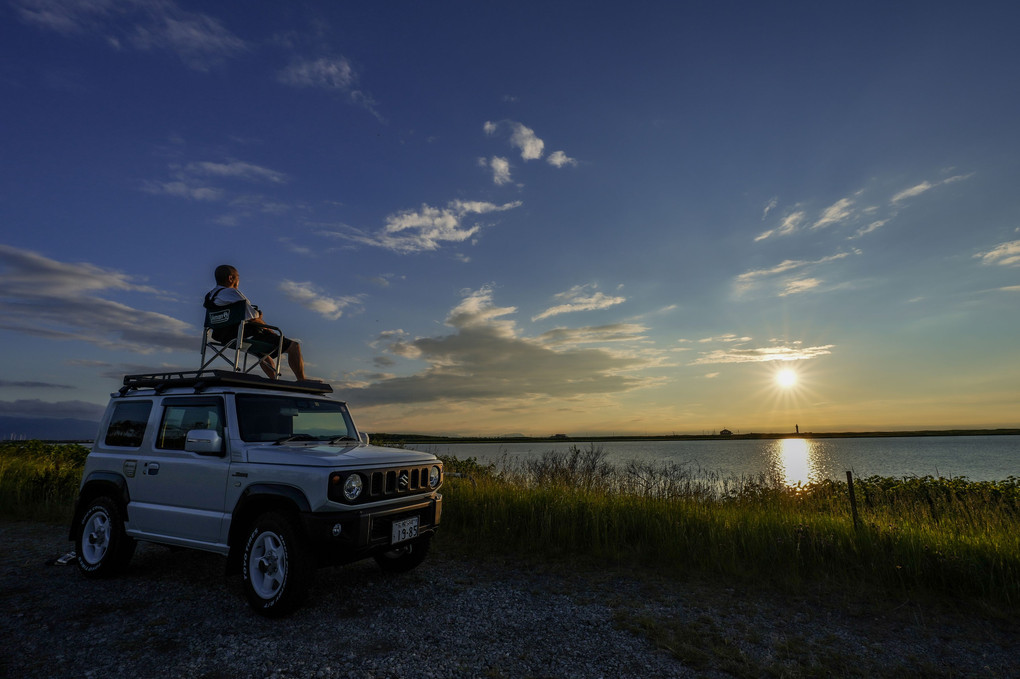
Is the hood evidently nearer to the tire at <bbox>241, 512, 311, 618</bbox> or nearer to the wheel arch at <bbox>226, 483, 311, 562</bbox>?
the wheel arch at <bbox>226, 483, 311, 562</bbox>

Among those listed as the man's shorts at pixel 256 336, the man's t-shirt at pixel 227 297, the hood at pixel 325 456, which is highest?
the man's t-shirt at pixel 227 297

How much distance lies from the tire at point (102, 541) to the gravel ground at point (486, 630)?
240mm

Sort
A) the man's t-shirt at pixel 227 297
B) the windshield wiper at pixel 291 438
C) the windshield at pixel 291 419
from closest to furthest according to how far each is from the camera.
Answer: the windshield wiper at pixel 291 438, the windshield at pixel 291 419, the man's t-shirt at pixel 227 297

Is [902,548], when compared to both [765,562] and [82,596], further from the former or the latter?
[82,596]

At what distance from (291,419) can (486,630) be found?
3.20 m

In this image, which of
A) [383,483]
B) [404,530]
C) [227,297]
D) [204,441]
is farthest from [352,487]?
[227,297]

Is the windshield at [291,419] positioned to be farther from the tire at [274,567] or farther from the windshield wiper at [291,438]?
the tire at [274,567]

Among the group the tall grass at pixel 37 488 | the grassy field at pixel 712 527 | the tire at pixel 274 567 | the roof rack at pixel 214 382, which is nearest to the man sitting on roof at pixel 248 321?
the roof rack at pixel 214 382

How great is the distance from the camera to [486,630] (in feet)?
15.3

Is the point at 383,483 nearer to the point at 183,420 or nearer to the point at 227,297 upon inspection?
the point at 183,420

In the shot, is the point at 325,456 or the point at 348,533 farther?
the point at 325,456

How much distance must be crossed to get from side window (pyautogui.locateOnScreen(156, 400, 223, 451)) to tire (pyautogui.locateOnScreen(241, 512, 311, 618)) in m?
1.31

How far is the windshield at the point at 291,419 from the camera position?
5.55 meters

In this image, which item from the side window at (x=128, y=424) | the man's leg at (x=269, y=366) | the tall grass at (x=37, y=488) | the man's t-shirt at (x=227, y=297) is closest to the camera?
the side window at (x=128, y=424)
